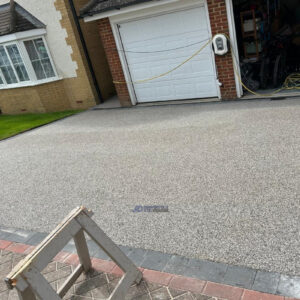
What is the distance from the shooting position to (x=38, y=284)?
2.50m

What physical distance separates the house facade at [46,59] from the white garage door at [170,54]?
8.45 feet

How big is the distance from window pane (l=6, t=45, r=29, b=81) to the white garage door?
4.81m

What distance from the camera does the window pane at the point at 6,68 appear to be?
41.8ft

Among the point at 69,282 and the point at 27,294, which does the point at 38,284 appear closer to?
the point at 27,294

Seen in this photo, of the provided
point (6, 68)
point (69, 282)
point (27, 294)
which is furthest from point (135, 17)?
point (27, 294)

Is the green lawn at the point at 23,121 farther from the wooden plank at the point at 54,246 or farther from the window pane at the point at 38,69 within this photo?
the wooden plank at the point at 54,246

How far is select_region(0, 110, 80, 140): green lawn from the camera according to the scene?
36.2 ft

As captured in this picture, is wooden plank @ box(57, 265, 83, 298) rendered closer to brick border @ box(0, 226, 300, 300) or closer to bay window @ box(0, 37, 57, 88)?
brick border @ box(0, 226, 300, 300)

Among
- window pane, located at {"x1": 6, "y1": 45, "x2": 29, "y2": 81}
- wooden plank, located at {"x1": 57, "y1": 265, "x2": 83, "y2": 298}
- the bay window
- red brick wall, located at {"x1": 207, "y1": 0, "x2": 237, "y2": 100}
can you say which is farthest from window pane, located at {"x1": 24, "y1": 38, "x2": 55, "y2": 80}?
wooden plank, located at {"x1": 57, "y1": 265, "x2": 83, "y2": 298}

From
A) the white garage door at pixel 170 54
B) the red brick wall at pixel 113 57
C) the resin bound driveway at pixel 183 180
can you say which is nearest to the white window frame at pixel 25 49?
the red brick wall at pixel 113 57

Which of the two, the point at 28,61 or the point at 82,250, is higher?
the point at 28,61

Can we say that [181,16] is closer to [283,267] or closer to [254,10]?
[254,10]

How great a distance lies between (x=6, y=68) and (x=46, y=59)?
2.08 meters

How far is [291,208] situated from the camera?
397 cm
